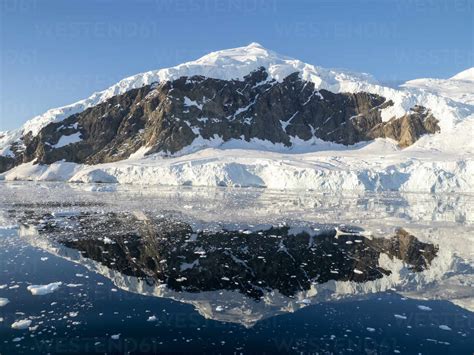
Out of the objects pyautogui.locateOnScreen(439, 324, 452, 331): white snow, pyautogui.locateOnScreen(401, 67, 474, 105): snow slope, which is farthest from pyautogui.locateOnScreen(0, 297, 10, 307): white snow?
pyautogui.locateOnScreen(401, 67, 474, 105): snow slope

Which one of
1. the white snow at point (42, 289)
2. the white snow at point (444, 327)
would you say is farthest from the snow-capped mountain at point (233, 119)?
the white snow at point (444, 327)

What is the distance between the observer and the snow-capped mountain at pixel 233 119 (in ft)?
319

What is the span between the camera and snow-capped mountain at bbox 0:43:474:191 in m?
97.1

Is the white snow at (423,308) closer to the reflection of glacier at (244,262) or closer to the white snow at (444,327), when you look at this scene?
the white snow at (444,327)

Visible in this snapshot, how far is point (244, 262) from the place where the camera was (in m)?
13.4

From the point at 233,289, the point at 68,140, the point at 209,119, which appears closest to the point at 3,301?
the point at 233,289

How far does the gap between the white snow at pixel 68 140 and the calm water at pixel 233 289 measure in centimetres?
9577

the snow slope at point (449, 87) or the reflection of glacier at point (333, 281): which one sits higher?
the snow slope at point (449, 87)

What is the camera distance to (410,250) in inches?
630

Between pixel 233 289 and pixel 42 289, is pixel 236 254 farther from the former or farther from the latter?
pixel 42 289

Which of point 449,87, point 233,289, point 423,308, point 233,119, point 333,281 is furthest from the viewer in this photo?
point 449,87

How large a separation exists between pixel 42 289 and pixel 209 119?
9859 cm

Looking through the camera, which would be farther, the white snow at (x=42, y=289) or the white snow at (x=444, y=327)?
the white snow at (x=42, y=289)

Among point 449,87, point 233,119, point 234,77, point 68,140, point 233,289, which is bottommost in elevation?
point 233,289
